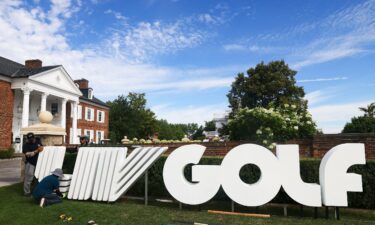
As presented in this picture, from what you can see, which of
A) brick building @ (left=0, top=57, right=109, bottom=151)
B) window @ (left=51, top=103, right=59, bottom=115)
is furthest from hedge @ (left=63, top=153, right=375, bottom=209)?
window @ (left=51, top=103, right=59, bottom=115)

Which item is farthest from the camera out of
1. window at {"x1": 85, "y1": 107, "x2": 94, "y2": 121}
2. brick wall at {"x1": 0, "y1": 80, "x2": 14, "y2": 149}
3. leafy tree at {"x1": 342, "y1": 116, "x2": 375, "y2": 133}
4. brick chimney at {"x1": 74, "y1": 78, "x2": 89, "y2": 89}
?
brick chimney at {"x1": 74, "y1": 78, "x2": 89, "y2": 89}

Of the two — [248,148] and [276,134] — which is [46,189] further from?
[276,134]

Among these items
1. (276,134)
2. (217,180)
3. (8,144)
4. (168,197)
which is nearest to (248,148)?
(217,180)

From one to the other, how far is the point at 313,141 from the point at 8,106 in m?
25.8

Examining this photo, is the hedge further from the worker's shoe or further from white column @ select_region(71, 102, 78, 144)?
Result: white column @ select_region(71, 102, 78, 144)

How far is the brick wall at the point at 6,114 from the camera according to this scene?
25328mm

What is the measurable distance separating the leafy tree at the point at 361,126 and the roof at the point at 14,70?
85.5 feet

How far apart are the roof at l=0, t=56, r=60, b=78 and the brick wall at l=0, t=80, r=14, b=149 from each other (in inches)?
40.1

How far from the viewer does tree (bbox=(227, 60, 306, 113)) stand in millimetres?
32188

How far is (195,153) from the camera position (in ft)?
24.3

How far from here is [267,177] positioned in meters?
6.80

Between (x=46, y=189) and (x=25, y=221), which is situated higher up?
(x=46, y=189)

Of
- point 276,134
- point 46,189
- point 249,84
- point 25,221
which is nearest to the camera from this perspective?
point 25,221

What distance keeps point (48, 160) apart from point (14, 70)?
2350 cm
